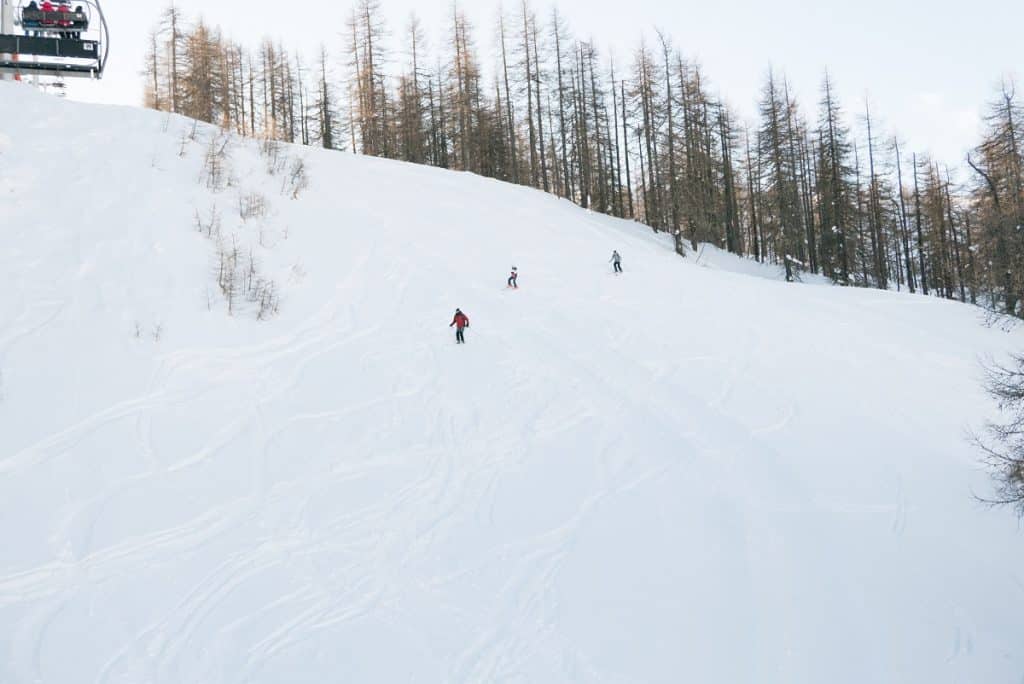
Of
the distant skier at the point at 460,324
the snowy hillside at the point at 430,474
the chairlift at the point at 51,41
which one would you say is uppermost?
the chairlift at the point at 51,41

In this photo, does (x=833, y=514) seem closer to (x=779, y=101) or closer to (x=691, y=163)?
(x=691, y=163)

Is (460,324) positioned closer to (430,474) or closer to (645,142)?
(430,474)

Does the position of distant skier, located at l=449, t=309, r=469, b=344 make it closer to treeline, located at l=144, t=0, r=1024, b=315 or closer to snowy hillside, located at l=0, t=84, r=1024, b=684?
A: snowy hillside, located at l=0, t=84, r=1024, b=684

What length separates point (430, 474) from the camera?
8.93 metres

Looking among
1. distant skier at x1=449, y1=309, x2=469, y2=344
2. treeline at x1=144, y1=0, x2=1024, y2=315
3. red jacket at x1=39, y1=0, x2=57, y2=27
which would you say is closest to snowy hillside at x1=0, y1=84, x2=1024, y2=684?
distant skier at x1=449, y1=309, x2=469, y2=344

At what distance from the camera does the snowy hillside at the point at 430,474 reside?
6.16 m

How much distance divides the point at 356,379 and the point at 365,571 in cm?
505

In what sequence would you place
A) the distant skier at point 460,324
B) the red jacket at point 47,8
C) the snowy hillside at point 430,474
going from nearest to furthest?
the snowy hillside at point 430,474 → the distant skier at point 460,324 → the red jacket at point 47,8

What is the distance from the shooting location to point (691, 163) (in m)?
37.4

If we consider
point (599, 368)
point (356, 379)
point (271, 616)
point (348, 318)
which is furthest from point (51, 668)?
point (599, 368)

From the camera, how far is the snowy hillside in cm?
616

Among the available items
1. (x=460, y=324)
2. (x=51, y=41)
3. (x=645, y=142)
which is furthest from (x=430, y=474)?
(x=645, y=142)

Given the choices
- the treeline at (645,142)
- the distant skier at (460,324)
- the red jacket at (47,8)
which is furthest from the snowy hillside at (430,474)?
the treeline at (645,142)

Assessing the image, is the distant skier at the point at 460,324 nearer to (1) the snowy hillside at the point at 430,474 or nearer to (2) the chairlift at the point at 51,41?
(1) the snowy hillside at the point at 430,474
